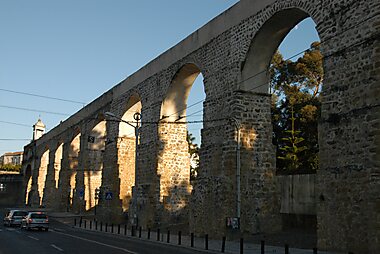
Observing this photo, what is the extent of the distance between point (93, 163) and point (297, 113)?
1868 cm

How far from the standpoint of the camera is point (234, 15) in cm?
2122

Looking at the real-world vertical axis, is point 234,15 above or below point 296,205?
above

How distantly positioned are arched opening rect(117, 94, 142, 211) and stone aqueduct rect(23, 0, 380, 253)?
0.24ft

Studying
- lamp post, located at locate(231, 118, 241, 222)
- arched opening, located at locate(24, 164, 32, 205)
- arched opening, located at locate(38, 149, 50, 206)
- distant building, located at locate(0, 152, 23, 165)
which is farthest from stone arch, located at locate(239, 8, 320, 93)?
distant building, located at locate(0, 152, 23, 165)

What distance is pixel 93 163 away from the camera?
40844 mm

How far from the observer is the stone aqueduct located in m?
13.8

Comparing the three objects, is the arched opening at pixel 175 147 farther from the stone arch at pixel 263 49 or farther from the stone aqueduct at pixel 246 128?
the stone arch at pixel 263 49

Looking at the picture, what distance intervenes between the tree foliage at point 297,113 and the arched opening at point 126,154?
10.8 m

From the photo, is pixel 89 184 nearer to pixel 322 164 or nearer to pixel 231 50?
pixel 231 50

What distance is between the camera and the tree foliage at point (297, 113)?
110 ft

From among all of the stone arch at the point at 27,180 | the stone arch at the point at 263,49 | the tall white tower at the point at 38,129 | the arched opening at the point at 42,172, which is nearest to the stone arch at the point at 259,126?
the stone arch at the point at 263,49

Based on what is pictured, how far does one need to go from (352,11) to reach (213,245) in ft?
32.5

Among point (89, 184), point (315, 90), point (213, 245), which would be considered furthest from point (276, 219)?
point (89, 184)

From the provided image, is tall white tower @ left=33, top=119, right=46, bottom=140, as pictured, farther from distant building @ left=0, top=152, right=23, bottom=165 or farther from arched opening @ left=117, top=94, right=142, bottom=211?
distant building @ left=0, top=152, right=23, bottom=165
